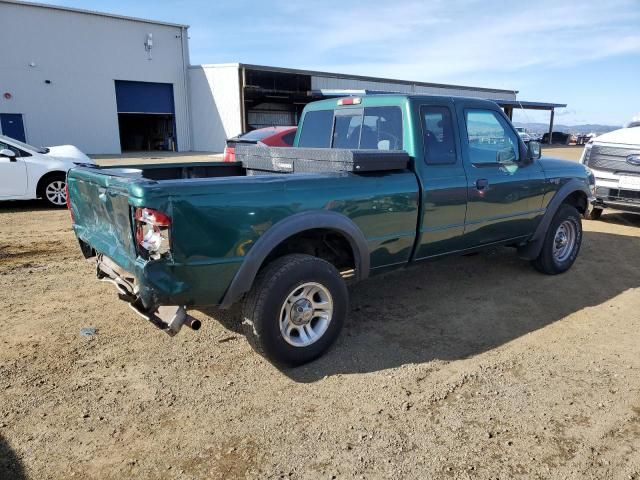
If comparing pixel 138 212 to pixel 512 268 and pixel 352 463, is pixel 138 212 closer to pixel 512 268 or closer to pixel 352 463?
pixel 352 463

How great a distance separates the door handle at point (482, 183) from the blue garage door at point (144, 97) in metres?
27.3

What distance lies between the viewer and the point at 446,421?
9.62 feet

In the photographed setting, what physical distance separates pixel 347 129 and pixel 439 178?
110cm

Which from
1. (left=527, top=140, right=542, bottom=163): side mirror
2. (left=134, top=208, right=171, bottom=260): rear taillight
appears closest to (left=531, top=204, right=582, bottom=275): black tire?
(left=527, top=140, right=542, bottom=163): side mirror

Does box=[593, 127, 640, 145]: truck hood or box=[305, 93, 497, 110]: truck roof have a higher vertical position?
box=[305, 93, 497, 110]: truck roof

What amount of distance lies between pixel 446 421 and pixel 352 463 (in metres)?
0.70

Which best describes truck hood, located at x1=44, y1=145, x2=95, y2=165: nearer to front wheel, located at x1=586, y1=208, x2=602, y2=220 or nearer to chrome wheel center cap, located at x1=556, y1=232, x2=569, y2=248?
chrome wheel center cap, located at x1=556, y1=232, x2=569, y2=248

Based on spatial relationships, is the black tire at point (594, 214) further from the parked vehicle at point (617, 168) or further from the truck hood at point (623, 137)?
the truck hood at point (623, 137)

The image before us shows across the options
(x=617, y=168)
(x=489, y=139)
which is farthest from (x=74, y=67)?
(x=489, y=139)

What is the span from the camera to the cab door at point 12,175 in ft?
29.2

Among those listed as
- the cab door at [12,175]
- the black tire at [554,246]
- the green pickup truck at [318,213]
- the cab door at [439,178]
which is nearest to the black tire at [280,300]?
the green pickup truck at [318,213]

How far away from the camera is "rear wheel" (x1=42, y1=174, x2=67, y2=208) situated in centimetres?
930

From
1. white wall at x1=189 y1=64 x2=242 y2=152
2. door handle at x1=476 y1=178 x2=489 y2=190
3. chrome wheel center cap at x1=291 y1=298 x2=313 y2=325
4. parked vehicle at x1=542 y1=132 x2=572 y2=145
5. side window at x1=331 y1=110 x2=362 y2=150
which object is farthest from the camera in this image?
parked vehicle at x1=542 y1=132 x2=572 y2=145

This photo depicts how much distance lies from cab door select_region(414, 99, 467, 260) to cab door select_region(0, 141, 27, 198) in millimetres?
7981
